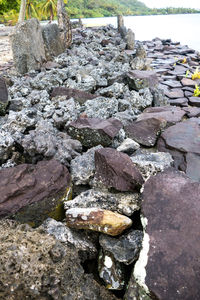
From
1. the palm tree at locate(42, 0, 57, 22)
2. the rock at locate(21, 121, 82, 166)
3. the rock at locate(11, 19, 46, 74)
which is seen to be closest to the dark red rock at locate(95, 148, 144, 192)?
the rock at locate(21, 121, 82, 166)

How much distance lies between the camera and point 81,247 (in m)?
1.40

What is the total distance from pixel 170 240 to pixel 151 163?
72cm

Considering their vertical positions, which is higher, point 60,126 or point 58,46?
point 58,46

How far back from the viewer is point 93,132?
2391 mm

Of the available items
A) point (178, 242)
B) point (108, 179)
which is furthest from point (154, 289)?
point (108, 179)

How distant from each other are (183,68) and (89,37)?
13.2 feet

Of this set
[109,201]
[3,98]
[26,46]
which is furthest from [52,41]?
[109,201]

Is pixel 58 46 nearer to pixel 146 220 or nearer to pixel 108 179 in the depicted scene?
pixel 108 179

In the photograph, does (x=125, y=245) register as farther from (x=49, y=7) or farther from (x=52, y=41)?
(x=49, y=7)

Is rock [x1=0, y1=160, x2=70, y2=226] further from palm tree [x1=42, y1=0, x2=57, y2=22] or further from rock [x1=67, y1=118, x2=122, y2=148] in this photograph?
palm tree [x1=42, y1=0, x2=57, y2=22]

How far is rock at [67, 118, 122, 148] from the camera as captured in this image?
2369 mm

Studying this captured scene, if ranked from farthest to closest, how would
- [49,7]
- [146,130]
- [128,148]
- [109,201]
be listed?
[49,7]
[146,130]
[128,148]
[109,201]

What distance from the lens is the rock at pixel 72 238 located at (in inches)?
55.2

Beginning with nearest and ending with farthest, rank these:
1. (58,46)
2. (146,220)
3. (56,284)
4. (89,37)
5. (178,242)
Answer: (56,284)
(178,242)
(146,220)
(58,46)
(89,37)
